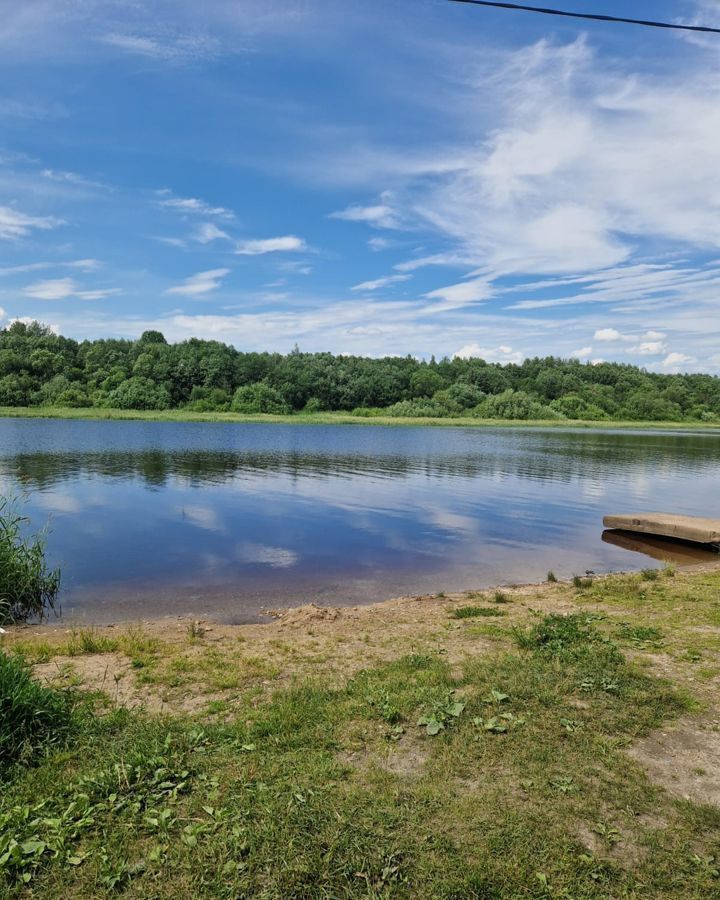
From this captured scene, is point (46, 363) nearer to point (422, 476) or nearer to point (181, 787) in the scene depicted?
point (422, 476)

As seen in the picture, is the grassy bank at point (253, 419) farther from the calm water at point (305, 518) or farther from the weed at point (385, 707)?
the weed at point (385, 707)

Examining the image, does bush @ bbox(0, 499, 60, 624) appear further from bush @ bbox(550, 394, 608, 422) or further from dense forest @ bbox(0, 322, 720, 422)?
bush @ bbox(550, 394, 608, 422)

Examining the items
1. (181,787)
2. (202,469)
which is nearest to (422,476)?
(202,469)

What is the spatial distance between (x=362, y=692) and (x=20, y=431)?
182 feet

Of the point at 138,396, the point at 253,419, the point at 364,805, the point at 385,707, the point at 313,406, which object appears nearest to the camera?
the point at 364,805

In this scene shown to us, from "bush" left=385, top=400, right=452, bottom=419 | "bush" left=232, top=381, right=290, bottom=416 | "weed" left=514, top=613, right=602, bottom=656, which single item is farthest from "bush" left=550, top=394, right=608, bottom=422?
"weed" left=514, top=613, right=602, bottom=656

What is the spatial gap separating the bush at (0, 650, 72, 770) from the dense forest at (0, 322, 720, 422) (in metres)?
102

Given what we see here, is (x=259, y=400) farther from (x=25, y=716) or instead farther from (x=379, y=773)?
(x=379, y=773)

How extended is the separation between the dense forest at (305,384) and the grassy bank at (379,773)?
332ft

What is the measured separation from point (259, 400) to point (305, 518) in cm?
9095

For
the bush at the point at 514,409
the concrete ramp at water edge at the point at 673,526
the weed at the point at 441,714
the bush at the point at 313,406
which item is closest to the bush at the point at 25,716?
the weed at the point at 441,714

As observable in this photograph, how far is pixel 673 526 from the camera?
1986cm

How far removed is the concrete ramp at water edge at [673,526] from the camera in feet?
62.3

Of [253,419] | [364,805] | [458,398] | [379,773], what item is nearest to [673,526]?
[379,773]
